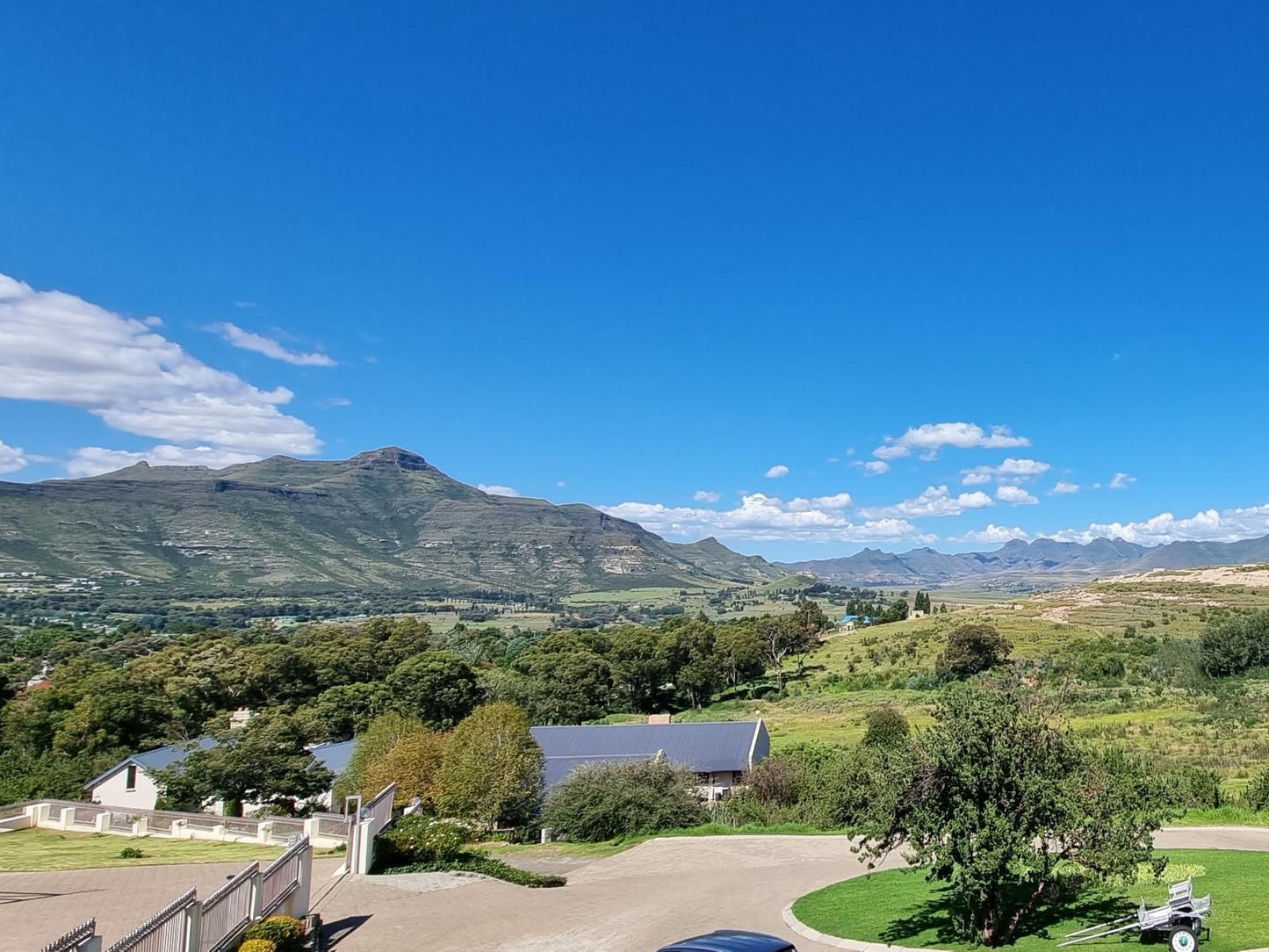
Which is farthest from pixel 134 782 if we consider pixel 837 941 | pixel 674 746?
pixel 837 941

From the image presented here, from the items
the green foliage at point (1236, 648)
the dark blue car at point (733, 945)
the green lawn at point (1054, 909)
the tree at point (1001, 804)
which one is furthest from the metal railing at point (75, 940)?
the green foliage at point (1236, 648)

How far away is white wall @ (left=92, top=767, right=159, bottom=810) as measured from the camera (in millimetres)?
39719

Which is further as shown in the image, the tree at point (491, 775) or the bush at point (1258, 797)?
the tree at point (491, 775)

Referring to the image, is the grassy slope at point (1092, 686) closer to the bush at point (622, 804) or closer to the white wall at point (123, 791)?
the bush at point (622, 804)

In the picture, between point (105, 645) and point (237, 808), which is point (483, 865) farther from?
point (105, 645)

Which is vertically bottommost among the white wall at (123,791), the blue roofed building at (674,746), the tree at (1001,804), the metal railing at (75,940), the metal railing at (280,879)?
the white wall at (123,791)

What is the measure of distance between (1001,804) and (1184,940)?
219 centimetres

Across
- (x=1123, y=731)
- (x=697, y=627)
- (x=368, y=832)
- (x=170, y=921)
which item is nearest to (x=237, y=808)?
(x=368, y=832)

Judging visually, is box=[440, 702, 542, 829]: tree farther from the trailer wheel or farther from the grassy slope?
the trailer wheel

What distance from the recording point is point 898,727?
124ft

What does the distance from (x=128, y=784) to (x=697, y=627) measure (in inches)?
2030

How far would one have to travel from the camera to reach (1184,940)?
935 centimetres

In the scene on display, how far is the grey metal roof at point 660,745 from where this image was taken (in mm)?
41094

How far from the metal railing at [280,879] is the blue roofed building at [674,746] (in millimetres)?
24113
